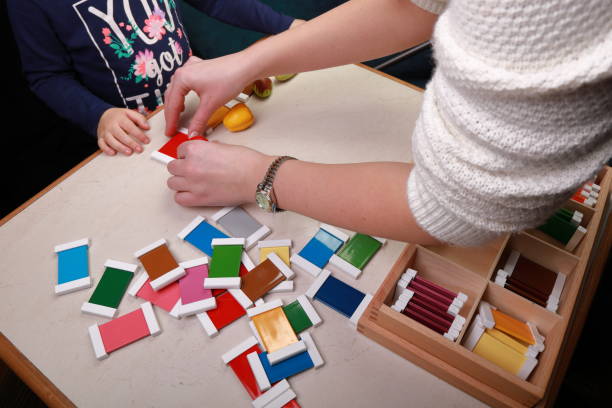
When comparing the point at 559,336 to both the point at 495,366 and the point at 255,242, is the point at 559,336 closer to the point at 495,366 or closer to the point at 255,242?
the point at 495,366

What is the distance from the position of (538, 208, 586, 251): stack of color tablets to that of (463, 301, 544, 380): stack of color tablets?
0.17m

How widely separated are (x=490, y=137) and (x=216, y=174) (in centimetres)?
42

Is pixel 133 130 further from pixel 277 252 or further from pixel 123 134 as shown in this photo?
pixel 277 252

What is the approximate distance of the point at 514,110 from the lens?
325 mm

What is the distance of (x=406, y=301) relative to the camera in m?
0.54

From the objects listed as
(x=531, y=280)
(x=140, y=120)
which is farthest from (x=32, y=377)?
(x=531, y=280)

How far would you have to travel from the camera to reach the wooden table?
49 centimetres

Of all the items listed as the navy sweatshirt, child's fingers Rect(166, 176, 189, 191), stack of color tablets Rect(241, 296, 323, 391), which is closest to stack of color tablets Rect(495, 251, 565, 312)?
stack of color tablets Rect(241, 296, 323, 391)

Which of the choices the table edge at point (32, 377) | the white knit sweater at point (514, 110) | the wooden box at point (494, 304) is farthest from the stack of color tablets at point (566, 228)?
the table edge at point (32, 377)

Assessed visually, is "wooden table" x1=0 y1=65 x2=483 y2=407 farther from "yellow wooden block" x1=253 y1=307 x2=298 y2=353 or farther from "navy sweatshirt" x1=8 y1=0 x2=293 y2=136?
"navy sweatshirt" x1=8 y1=0 x2=293 y2=136

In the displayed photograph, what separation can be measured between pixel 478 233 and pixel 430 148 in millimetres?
111

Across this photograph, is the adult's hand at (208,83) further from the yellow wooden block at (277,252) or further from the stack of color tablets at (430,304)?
the stack of color tablets at (430,304)

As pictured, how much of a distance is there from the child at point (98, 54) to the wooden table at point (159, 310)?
0.65 feet

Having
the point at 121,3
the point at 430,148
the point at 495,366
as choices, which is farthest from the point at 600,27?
the point at 121,3
